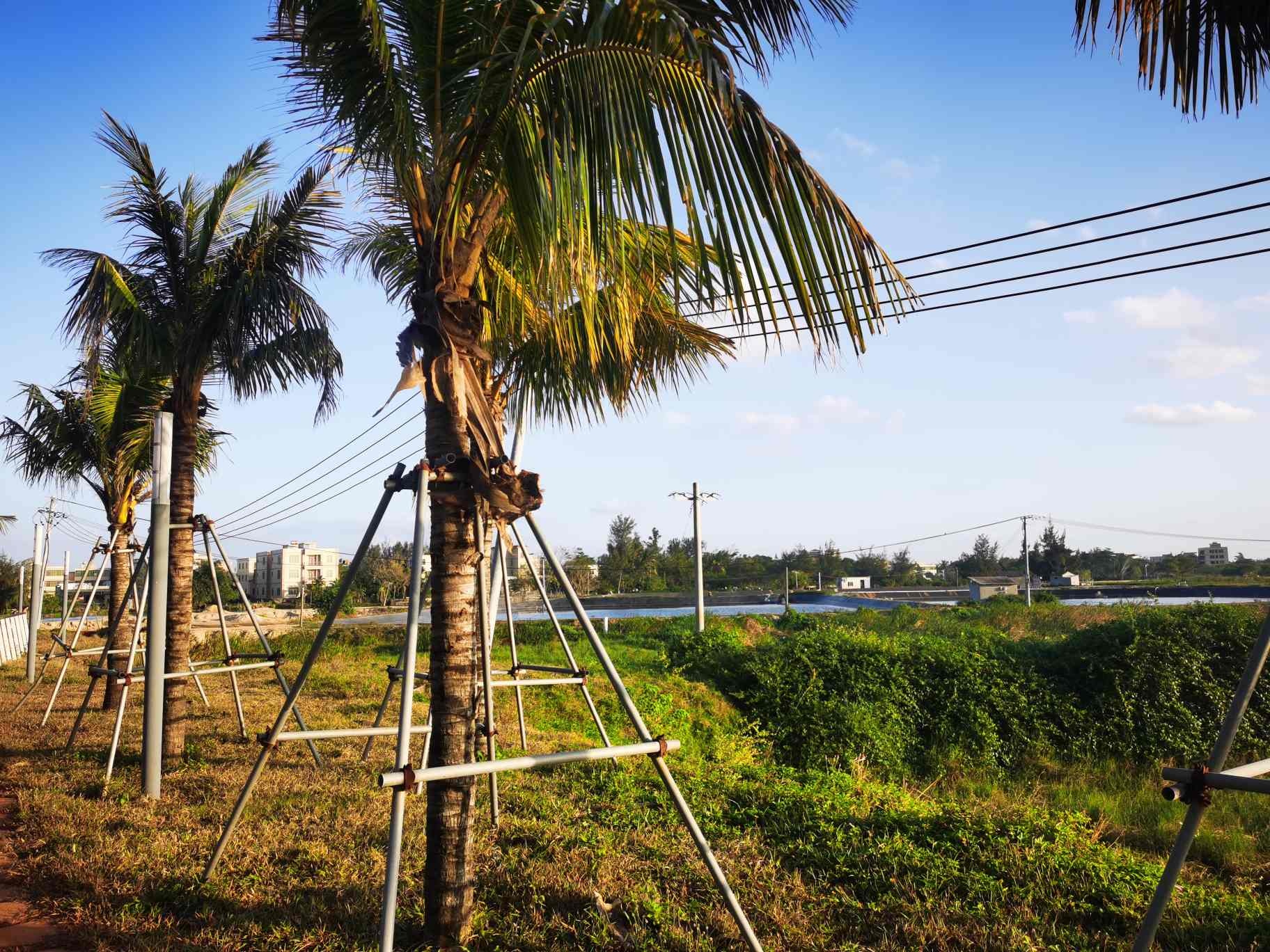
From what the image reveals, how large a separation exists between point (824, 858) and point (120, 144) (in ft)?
27.2

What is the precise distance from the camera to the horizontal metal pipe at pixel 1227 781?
251cm

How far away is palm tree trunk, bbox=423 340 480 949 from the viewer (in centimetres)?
363

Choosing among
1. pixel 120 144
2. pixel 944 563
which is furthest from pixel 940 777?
pixel 944 563

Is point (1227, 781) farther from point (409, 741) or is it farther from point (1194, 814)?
point (409, 741)

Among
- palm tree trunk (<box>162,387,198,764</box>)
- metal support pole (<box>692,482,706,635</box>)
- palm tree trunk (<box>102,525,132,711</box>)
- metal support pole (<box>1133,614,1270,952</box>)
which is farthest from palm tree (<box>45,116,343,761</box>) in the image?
metal support pole (<box>692,482,706,635</box>)

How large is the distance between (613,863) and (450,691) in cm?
162

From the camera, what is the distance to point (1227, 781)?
262 cm

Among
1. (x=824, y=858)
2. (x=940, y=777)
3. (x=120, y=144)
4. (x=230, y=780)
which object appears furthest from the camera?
(x=940, y=777)

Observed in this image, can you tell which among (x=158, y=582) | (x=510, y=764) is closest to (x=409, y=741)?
(x=510, y=764)

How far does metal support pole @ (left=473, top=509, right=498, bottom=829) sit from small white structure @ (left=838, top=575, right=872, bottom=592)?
1867 inches

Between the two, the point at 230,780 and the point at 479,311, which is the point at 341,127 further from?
the point at 230,780

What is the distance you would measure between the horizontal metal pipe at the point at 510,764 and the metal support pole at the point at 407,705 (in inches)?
2.0

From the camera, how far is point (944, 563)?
209ft

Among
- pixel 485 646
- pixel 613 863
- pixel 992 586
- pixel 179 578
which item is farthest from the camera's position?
pixel 992 586
